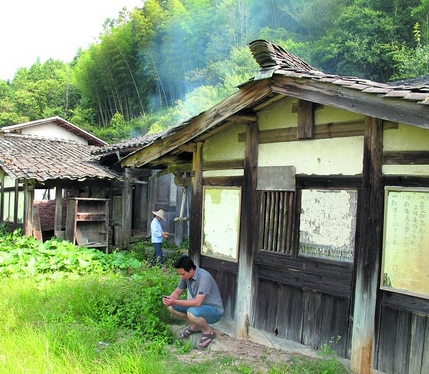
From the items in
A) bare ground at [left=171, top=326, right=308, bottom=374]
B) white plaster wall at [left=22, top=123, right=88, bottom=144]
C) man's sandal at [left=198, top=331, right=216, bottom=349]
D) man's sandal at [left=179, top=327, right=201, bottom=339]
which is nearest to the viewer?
bare ground at [left=171, top=326, right=308, bottom=374]

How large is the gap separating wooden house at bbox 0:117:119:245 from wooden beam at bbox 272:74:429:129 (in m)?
10.0

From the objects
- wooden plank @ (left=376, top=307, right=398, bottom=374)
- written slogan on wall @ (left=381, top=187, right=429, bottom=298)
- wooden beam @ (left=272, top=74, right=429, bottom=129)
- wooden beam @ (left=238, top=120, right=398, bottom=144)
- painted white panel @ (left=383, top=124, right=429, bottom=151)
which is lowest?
wooden plank @ (left=376, top=307, right=398, bottom=374)

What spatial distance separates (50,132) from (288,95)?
74.2ft

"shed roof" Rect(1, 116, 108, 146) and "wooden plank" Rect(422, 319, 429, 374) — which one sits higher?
"shed roof" Rect(1, 116, 108, 146)

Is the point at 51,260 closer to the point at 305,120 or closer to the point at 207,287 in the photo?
the point at 207,287

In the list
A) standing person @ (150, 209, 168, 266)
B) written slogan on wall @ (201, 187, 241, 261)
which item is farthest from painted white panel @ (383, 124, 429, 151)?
standing person @ (150, 209, 168, 266)

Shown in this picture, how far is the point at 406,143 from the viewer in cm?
430

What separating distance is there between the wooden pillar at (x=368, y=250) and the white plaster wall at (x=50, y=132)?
22182 millimetres

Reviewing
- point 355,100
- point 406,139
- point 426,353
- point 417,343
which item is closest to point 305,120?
point 355,100

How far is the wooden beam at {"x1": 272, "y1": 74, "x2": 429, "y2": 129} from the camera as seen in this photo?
365cm

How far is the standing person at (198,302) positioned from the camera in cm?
581

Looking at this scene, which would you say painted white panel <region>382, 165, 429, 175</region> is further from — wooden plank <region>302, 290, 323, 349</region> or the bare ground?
the bare ground

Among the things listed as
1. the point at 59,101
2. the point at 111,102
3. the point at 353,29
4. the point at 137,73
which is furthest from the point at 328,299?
the point at 59,101

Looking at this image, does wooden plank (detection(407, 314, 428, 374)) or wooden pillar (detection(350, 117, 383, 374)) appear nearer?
wooden plank (detection(407, 314, 428, 374))
